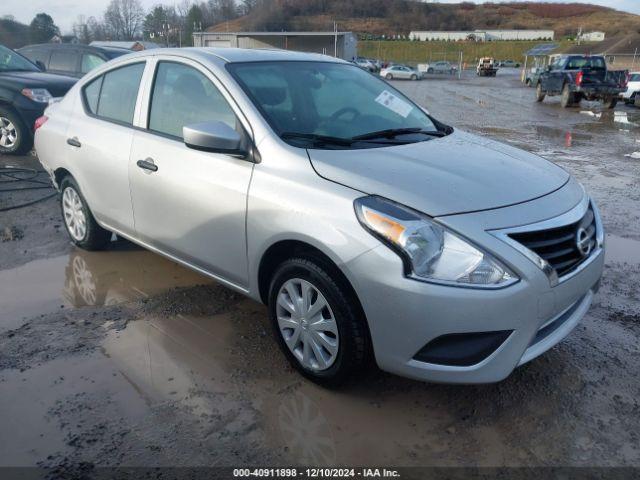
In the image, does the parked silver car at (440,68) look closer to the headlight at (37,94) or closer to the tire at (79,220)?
the headlight at (37,94)

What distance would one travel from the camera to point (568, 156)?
31.0ft

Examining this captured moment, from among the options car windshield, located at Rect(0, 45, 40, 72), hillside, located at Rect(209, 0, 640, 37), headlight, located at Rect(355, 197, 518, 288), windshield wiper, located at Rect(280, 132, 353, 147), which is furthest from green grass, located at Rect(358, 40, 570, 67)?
headlight, located at Rect(355, 197, 518, 288)

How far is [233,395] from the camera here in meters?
2.77

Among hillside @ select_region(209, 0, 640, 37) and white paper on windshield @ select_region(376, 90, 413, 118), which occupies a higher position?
hillside @ select_region(209, 0, 640, 37)

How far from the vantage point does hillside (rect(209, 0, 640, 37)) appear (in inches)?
4838

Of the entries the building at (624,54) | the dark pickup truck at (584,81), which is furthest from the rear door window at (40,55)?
the building at (624,54)

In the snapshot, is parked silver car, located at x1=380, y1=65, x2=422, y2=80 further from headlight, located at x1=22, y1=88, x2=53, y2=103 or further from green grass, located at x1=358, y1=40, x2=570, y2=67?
headlight, located at x1=22, y1=88, x2=53, y2=103

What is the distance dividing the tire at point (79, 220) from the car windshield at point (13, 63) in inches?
218

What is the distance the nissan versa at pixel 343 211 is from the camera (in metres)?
2.32

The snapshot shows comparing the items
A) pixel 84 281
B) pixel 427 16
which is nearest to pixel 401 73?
pixel 84 281

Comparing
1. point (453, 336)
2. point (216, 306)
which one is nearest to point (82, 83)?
point (216, 306)

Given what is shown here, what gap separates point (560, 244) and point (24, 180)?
6783mm

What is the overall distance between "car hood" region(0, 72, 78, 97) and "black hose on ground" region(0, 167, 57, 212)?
52.8 inches

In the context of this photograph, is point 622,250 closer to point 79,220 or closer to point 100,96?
point 100,96
